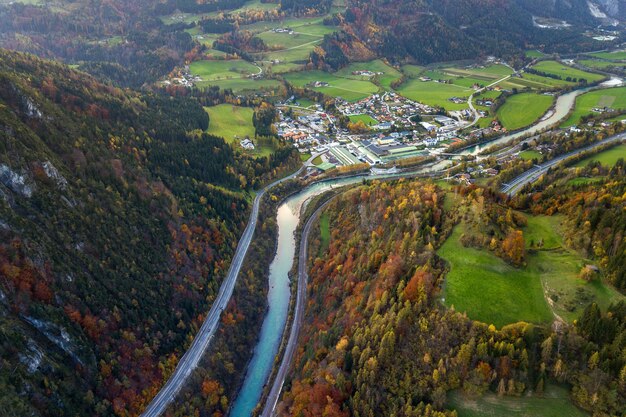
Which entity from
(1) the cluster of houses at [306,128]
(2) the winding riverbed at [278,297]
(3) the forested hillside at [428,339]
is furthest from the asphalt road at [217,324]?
(1) the cluster of houses at [306,128]

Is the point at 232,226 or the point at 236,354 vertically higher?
the point at 232,226

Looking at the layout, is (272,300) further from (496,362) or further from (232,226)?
(496,362)

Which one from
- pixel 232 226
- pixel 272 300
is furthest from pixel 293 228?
pixel 272 300

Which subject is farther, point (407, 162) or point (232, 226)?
point (407, 162)

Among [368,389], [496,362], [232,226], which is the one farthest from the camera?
[232,226]

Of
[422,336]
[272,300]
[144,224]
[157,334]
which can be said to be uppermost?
[144,224]

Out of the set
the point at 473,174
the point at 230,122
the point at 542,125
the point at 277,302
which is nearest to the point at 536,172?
the point at 473,174

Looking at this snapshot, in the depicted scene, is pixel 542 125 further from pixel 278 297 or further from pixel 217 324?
pixel 217 324
